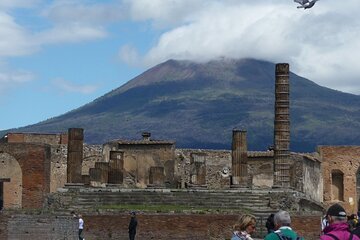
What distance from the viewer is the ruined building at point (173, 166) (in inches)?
1543

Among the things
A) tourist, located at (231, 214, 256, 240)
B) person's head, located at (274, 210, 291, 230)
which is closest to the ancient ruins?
tourist, located at (231, 214, 256, 240)

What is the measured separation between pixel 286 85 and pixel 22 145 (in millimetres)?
10903

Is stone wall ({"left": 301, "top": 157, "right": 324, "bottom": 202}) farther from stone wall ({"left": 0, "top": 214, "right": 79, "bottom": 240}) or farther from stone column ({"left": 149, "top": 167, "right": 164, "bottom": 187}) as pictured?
stone wall ({"left": 0, "top": 214, "right": 79, "bottom": 240})

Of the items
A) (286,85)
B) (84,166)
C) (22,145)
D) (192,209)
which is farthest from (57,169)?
(192,209)

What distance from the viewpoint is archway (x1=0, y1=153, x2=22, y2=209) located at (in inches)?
1893

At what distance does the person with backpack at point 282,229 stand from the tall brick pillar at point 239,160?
98.9ft

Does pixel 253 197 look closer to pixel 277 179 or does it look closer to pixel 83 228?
pixel 277 179

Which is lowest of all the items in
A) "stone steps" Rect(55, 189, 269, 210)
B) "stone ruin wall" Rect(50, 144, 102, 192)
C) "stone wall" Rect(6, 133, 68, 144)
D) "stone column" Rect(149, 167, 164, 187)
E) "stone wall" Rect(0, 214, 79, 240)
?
"stone wall" Rect(0, 214, 79, 240)

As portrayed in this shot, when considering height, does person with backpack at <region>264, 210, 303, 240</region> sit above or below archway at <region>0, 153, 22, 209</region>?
below

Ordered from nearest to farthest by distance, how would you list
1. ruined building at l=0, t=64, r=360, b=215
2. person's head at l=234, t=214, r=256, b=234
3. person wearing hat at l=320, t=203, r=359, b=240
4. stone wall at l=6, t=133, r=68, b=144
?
1. person wearing hat at l=320, t=203, r=359, b=240
2. person's head at l=234, t=214, r=256, b=234
3. ruined building at l=0, t=64, r=360, b=215
4. stone wall at l=6, t=133, r=68, b=144

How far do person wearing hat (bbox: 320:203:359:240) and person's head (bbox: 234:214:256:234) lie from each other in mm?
1169

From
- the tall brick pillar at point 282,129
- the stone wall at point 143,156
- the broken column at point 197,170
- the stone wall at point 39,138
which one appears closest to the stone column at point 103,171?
the broken column at point 197,170

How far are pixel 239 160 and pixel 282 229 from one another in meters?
31.2

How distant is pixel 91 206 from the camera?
33438mm
